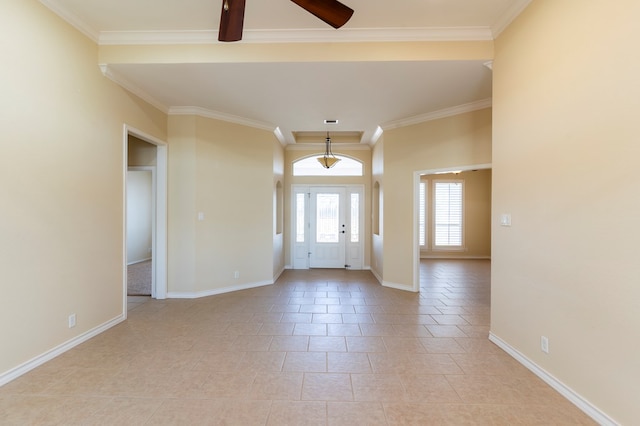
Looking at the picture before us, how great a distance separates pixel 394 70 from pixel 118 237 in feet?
12.5

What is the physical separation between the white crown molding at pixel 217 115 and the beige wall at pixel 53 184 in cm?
104

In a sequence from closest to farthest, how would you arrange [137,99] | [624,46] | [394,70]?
[624,46]
[394,70]
[137,99]

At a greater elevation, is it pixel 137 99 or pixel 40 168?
pixel 137 99

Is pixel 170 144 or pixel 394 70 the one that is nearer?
pixel 394 70

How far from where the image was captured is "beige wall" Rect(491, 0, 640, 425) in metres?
1.72

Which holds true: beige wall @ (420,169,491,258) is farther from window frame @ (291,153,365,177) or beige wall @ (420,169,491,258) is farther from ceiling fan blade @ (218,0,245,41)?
ceiling fan blade @ (218,0,245,41)

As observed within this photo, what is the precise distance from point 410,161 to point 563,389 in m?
3.65

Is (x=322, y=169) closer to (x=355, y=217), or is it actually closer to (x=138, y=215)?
(x=355, y=217)

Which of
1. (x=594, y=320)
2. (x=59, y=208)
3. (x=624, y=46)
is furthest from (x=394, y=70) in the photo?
(x=59, y=208)

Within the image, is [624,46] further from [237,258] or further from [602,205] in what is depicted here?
[237,258]

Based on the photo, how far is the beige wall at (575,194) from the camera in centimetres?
172

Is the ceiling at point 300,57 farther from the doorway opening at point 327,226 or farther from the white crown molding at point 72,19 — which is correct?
the doorway opening at point 327,226

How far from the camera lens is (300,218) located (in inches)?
277

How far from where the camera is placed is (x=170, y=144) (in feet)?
15.0
